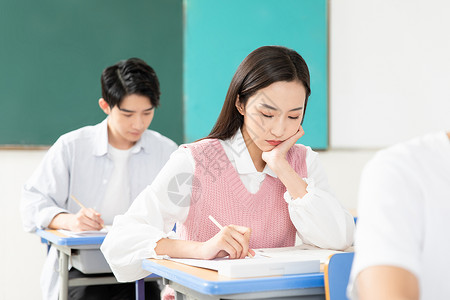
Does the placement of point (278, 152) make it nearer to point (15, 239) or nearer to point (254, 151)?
point (254, 151)

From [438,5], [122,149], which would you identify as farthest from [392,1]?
[122,149]

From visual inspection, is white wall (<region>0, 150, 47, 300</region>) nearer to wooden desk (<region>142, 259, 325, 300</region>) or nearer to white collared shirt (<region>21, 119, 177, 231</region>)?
white collared shirt (<region>21, 119, 177, 231</region>)

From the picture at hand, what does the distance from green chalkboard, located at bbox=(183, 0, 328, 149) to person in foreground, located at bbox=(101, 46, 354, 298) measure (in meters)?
2.05

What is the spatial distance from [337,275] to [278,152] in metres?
0.61

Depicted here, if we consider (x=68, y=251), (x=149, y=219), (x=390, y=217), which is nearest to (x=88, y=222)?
(x=68, y=251)

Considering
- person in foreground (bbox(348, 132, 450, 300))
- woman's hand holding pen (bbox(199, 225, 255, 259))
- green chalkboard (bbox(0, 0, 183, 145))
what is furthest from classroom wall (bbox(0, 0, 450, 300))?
person in foreground (bbox(348, 132, 450, 300))

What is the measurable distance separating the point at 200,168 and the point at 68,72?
216 centimetres

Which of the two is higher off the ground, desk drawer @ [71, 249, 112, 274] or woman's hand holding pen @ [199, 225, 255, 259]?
woman's hand holding pen @ [199, 225, 255, 259]

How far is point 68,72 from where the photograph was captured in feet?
11.8

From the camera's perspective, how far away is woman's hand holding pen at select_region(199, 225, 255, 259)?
4.56ft

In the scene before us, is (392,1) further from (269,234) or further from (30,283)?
(30,283)

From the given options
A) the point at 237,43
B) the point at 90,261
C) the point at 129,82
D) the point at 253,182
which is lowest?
the point at 90,261

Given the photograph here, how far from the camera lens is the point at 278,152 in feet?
5.75

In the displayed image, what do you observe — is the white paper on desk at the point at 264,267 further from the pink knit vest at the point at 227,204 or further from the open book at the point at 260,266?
the pink knit vest at the point at 227,204
